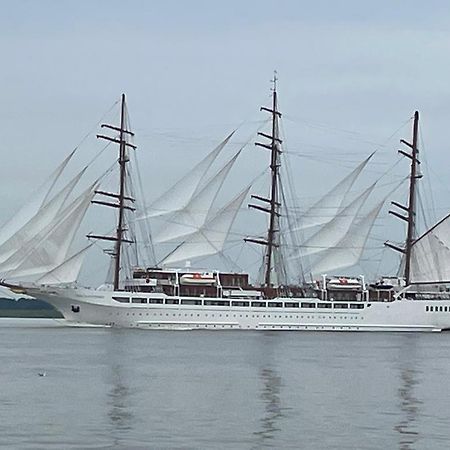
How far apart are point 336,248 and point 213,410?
5364 centimetres

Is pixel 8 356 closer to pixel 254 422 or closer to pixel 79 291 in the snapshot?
pixel 254 422

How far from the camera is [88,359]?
43156 mm

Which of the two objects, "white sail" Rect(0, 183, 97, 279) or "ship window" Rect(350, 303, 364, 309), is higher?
"white sail" Rect(0, 183, 97, 279)

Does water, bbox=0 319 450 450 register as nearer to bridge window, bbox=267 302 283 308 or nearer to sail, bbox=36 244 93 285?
sail, bbox=36 244 93 285

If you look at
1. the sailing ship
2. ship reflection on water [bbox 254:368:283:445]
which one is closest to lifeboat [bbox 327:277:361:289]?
the sailing ship

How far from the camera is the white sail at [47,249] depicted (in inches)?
2753

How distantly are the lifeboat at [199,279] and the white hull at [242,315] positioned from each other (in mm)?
1304

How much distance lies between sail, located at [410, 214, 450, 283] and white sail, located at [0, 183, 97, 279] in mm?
22345

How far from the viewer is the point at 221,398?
29.0 m

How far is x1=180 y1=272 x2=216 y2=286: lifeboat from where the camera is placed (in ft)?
251

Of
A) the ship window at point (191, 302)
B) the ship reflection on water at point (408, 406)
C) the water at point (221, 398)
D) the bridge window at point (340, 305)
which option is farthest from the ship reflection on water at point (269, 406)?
the bridge window at point (340, 305)

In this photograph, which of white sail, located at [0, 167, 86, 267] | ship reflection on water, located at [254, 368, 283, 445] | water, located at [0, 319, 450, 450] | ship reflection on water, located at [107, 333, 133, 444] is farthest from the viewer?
white sail, located at [0, 167, 86, 267]

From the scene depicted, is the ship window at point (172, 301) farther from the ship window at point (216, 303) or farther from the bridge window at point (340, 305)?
the bridge window at point (340, 305)

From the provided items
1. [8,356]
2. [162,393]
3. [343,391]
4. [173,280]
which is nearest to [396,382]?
[343,391]
